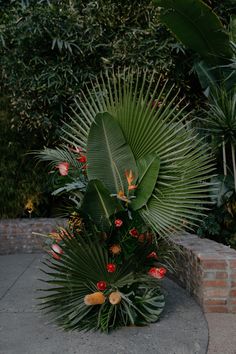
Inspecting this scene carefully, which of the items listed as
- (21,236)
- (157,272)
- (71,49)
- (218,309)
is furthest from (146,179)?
(21,236)

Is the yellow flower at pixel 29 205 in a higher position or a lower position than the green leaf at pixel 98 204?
lower

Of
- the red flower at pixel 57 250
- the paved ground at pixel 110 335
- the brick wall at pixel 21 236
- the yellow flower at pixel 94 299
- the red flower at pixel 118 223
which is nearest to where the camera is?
the paved ground at pixel 110 335

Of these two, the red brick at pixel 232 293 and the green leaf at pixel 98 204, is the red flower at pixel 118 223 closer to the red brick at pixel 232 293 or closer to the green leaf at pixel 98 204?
the green leaf at pixel 98 204

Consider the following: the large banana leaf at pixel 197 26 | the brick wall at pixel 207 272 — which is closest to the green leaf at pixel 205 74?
the large banana leaf at pixel 197 26

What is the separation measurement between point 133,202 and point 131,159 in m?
0.39

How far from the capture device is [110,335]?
150 inches

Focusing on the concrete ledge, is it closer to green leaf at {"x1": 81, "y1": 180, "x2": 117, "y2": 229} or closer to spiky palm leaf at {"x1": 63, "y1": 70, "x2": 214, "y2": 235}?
spiky palm leaf at {"x1": 63, "y1": 70, "x2": 214, "y2": 235}

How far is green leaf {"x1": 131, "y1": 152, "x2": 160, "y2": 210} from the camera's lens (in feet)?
13.1

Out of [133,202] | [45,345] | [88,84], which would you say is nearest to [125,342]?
[45,345]

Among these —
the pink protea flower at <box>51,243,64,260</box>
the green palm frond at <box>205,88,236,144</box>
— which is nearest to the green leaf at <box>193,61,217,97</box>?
the green palm frond at <box>205,88,236,144</box>

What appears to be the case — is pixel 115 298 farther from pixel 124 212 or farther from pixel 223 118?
pixel 223 118

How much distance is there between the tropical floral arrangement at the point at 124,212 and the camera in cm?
393

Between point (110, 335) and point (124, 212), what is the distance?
1.02 metres

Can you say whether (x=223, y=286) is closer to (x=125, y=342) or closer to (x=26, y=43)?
(x=125, y=342)
